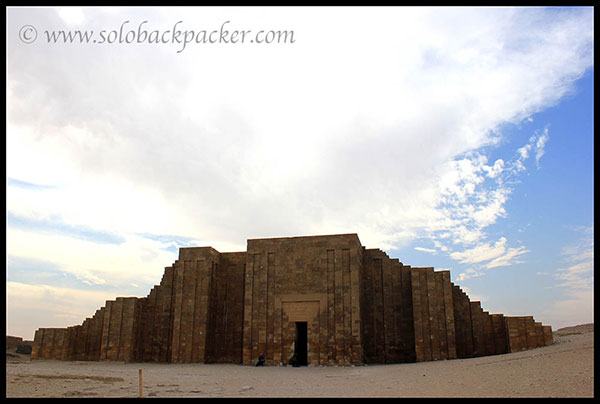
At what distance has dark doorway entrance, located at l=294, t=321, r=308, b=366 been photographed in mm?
24953

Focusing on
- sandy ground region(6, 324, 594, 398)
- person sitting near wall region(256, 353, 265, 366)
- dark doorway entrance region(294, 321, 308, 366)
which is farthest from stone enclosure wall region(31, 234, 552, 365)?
sandy ground region(6, 324, 594, 398)

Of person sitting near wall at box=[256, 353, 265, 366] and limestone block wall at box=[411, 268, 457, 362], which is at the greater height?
limestone block wall at box=[411, 268, 457, 362]

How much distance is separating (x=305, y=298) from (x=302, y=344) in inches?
129

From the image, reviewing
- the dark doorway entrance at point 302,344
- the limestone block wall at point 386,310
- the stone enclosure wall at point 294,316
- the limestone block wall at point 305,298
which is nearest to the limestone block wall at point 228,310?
the stone enclosure wall at point 294,316

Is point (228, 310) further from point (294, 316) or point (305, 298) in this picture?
point (305, 298)

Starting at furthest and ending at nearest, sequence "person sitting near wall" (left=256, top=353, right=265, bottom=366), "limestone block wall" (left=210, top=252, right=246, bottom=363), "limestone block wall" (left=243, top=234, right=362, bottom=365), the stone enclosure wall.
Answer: "limestone block wall" (left=210, top=252, right=246, bottom=363)
the stone enclosure wall
"limestone block wall" (left=243, top=234, right=362, bottom=365)
"person sitting near wall" (left=256, top=353, right=265, bottom=366)

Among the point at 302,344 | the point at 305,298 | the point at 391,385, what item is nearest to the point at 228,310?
the point at 302,344

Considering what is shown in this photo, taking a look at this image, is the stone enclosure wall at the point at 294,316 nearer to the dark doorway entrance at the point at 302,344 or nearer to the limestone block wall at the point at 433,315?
the limestone block wall at the point at 433,315

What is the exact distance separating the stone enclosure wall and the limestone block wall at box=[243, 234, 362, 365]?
5cm

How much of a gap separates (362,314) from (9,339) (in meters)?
27.7

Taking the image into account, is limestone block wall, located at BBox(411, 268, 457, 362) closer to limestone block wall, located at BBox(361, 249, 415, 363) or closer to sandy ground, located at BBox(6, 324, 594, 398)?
limestone block wall, located at BBox(361, 249, 415, 363)

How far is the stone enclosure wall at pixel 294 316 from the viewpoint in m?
23.3
